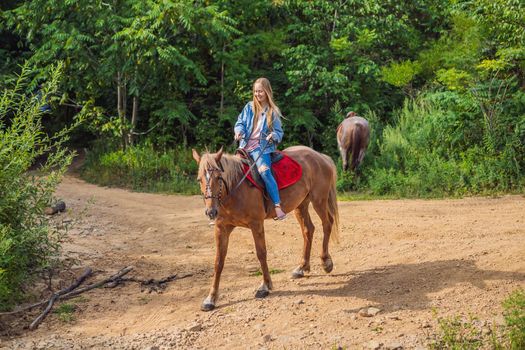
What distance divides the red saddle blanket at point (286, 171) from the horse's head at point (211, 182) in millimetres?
972

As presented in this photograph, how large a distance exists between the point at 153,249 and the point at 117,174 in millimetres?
6289

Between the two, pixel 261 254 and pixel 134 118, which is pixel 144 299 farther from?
pixel 134 118

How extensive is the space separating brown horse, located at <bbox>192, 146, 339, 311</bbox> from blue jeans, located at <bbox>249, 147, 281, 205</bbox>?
130mm

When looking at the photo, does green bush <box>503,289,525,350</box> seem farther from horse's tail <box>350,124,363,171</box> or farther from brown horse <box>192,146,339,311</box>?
horse's tail <box>350,124,363,171</box>

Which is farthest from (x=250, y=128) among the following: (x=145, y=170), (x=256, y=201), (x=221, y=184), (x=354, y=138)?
(x=145, y=170)

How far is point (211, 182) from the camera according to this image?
6.98m

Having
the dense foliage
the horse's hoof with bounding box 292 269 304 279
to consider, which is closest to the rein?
the horse's hoof with bounding box 292 269 304 279

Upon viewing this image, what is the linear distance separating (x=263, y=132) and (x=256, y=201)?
32.0 inches

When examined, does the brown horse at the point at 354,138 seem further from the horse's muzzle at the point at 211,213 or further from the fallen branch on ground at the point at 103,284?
the horse's muzzle at the point at 211,213

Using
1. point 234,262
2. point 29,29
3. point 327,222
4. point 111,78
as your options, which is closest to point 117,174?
point 111,78

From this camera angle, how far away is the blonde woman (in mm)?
7691

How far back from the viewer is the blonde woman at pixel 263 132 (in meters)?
7.69

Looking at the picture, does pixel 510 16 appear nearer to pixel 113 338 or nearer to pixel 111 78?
pixel 111 78

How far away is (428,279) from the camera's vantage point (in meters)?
7.71
